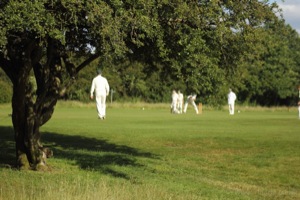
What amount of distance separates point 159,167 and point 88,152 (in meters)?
3.43

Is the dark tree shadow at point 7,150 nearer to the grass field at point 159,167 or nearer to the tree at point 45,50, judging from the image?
the grass field at point 159,167

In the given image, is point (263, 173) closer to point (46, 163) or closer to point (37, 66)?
point (46, 163)

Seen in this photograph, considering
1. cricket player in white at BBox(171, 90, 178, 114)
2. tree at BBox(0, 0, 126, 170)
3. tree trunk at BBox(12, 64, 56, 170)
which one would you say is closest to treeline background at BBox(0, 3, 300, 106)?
tree at BBox(0, 0, 126, 170)

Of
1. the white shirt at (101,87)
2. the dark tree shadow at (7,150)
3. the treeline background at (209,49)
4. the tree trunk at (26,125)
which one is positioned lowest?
the dark tree shadow at (7,150)

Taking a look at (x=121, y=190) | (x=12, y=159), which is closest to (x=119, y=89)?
(x=12, y=159)

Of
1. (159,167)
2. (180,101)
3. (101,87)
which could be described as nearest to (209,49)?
(159,167)

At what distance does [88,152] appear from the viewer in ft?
56.8

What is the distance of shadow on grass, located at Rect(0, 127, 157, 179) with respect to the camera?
14.5 m

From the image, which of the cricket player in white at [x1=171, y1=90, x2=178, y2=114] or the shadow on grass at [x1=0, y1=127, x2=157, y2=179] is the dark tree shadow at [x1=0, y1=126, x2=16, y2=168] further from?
the cricket player in white at [x1=171, y1=90, x2=178, y2=114]

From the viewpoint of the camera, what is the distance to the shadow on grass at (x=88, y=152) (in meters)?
14.5

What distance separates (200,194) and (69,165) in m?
4.45

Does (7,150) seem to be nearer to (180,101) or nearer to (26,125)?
(26,125)

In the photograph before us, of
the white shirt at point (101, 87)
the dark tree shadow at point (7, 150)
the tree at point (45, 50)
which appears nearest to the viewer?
the tree at point (45, 50)

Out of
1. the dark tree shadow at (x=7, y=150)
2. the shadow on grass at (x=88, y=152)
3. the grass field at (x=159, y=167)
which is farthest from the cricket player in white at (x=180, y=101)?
the shadow on grass at (x=88, y=152)
